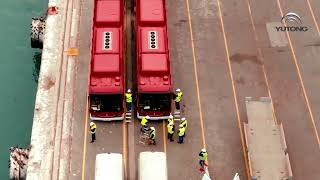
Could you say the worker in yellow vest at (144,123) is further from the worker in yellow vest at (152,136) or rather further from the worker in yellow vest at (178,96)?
the worker in yellow vest at (178,96)

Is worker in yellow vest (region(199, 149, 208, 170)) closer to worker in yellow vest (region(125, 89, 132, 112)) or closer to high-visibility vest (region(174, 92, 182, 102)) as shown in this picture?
high-visibility vest (region(174, 92, 182, 102))

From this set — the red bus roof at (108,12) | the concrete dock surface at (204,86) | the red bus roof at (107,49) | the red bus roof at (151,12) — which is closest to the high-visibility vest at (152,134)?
the concrete dock surface at (204,86)

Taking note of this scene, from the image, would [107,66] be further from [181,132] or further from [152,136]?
[181,132]

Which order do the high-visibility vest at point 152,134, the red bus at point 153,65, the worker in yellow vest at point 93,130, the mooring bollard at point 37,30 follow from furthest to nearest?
the mooring bollard at point 37,30 → the red bus at point 153,65 → the high-visibility vest at point 152,134 → the worker in yellow vest at point 93,130

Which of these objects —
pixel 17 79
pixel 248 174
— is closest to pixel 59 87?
pixel 17 79

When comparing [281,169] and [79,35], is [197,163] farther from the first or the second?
[79,35]
